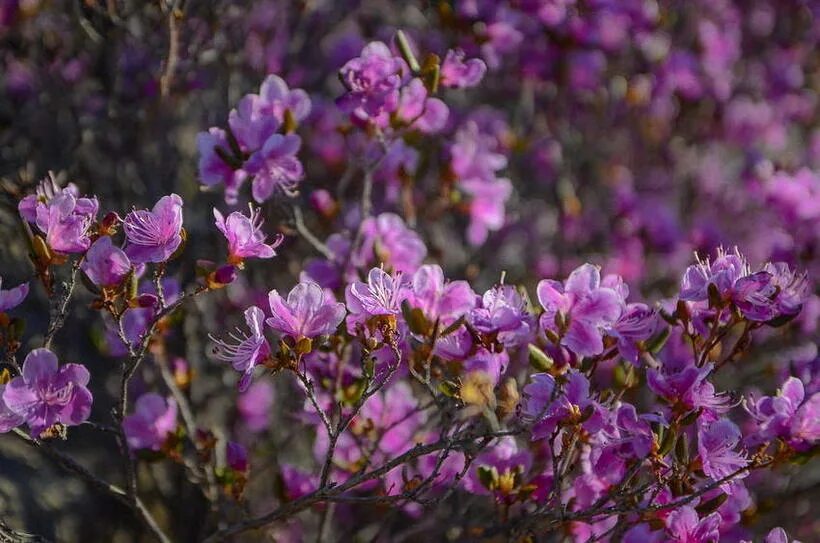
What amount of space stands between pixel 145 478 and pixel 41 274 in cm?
154

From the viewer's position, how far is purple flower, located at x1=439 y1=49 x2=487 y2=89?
2318mm

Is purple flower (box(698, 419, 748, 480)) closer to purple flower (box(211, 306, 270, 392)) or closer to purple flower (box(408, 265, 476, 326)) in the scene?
purple flower (box(408, 265, 476, 326))

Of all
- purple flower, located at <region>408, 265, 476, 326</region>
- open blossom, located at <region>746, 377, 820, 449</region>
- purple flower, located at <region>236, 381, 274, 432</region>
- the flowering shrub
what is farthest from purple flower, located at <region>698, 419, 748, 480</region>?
purple flower, located at <region>236, 381, 274, 432</region>

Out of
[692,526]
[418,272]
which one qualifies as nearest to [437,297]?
[418,272]

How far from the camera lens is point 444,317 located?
5.74ft

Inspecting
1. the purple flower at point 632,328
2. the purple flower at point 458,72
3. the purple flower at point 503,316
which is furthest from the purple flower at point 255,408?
the purple flower at point 632,328

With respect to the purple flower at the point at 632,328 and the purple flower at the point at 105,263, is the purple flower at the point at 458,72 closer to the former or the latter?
the purple flower at the point at 632,328

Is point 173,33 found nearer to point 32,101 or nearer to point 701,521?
point 32,101

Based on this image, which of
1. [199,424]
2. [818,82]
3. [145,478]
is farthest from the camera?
[818,82]

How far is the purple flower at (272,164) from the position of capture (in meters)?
2.06

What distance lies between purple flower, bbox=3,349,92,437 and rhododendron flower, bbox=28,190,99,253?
0.65 ft

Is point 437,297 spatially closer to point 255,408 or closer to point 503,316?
point 503,316

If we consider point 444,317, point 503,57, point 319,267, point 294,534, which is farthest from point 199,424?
point 503,57

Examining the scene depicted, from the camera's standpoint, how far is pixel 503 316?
168cm
